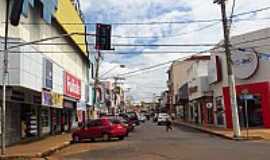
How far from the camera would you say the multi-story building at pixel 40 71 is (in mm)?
28438

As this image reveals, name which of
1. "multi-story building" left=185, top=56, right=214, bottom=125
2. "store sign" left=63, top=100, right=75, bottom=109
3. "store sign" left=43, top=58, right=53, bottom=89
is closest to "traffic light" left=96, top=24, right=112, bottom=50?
"store sign" left=43, top=58, right=53, bottom=89

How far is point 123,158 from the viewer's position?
21688 mm

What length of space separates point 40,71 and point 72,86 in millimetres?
16284

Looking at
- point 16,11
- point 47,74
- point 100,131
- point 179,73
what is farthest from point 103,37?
point 179,73

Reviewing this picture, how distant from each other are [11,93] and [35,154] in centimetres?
525

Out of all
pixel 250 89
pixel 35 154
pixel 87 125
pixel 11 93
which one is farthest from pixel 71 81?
pixel 35 154

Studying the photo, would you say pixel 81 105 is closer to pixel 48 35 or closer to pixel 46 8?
pixel 48 35

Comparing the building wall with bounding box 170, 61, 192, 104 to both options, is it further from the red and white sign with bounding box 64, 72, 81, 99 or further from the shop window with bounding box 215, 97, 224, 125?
the red and white sign with bounding box 64, 72, 81, 99

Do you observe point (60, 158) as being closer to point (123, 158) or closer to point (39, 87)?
point (123, 158)

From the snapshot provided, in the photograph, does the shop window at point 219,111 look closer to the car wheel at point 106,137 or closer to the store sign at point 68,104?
the store sign at point 68,104

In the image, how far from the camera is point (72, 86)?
48.7 metres

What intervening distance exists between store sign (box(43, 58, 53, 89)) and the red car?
3621mm

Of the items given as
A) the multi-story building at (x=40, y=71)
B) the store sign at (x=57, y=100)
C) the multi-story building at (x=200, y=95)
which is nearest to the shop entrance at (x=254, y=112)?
the multi-story building at (x=200, y=95)

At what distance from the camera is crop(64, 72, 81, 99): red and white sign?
44.4 meters
